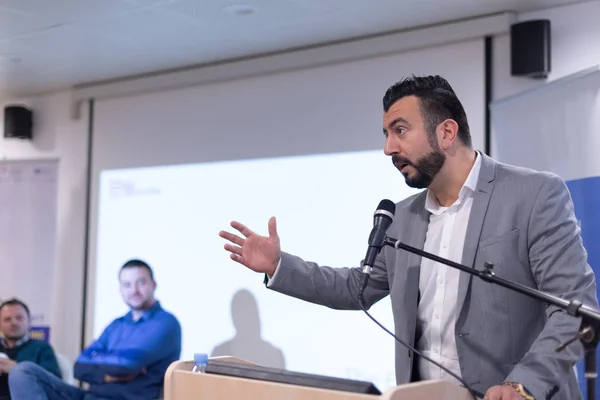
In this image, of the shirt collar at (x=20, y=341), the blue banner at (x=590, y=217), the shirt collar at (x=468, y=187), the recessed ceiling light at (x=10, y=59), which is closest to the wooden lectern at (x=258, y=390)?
the shirt collar at (x=468, y=187)

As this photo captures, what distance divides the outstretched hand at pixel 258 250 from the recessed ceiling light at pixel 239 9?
7.99ft

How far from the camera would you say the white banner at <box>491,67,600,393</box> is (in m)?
3.72

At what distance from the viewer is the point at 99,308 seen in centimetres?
623

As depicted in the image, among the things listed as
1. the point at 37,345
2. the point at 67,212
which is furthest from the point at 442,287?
the point at 67,212

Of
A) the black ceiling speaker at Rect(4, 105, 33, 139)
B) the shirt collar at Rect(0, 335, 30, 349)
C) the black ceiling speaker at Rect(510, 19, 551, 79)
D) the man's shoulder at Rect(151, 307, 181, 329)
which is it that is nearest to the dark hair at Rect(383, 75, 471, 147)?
the black ceiling speaker at Rect(510, 19, 551, 79)

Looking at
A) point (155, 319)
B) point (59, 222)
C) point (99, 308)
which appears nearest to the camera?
point (155, 319)

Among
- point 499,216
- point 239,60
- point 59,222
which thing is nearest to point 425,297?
point 499,216

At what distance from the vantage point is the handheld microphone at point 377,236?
1.90 metres

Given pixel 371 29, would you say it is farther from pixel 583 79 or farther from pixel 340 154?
pixel 583 79

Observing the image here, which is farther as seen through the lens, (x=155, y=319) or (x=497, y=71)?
(x=155, y=319)

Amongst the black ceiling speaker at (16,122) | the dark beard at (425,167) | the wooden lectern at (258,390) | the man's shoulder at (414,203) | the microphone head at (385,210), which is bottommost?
the wooden lectern at (258,390)

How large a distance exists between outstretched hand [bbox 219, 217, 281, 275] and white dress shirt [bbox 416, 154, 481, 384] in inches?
16.1

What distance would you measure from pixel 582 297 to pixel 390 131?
0.66 metres

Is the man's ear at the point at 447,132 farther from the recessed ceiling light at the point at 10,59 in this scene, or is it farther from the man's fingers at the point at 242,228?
the recessed ceiling light at the point at 10,59
